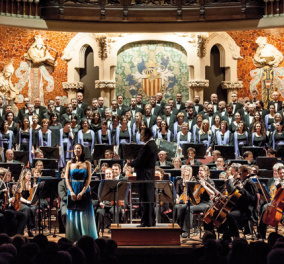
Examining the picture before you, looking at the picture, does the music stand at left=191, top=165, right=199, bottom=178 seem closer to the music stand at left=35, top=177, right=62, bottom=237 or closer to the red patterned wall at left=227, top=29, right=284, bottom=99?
the music stand at left=35, top=177, right=62, bottom=237

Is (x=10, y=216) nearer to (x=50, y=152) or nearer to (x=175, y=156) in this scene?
(x=50, y=152)

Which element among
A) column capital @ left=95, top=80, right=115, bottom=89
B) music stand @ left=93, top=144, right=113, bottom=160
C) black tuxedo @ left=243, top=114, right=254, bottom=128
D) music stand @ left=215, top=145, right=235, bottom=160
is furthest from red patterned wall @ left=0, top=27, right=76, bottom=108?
music stand @ left=215, top=145, right=235, bottom=160

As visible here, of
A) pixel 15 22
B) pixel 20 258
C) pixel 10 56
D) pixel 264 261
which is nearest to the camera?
pixel 20 258

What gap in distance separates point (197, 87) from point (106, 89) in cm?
236

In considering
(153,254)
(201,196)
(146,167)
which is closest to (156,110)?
(201,196)

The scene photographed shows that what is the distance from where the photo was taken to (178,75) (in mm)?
15781

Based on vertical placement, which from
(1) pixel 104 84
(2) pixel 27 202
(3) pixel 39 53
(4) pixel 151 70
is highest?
(3) pixel 39 53

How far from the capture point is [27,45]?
15289 millimetres

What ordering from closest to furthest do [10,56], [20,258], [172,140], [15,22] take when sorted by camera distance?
[20,258], [172,140], [15,22], [10,56]

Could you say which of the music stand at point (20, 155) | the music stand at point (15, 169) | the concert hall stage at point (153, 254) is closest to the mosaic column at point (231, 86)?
the music stand at point (20, 155)

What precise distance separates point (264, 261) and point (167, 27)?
35.1 feet

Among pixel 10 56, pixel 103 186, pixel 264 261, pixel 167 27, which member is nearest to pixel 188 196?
pixel 103 186

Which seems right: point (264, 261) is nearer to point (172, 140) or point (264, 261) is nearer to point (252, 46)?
point (172, 140)

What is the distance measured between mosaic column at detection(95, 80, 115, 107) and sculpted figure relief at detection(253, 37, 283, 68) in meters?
3.76
